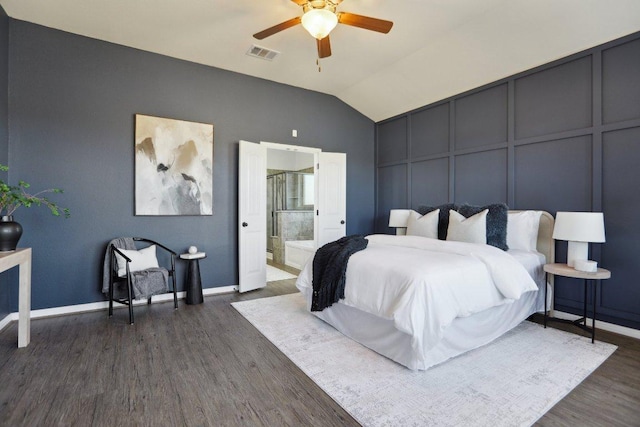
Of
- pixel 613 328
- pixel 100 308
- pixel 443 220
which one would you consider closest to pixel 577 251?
pixel 613 328

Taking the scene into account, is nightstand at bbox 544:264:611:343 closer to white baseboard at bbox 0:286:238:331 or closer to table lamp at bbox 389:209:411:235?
table lamp at bbox 389:209:411:235

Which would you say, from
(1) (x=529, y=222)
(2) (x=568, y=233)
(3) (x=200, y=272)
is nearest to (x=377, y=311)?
(2) (x=568, y=233)

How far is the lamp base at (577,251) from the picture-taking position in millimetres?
2988

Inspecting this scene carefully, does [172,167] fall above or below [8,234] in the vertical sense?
above

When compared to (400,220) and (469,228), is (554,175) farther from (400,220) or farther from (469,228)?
(400,220)

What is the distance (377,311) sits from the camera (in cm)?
251

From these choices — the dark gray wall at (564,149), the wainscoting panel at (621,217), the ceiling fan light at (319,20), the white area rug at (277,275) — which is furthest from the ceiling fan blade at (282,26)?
the white area rug at (277,275)

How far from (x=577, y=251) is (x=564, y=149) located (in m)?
1.16

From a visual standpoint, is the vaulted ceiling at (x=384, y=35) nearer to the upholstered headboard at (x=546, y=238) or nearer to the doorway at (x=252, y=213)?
the doorway at (x=252, y=213)

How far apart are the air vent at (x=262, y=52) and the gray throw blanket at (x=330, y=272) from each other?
2.60 metres

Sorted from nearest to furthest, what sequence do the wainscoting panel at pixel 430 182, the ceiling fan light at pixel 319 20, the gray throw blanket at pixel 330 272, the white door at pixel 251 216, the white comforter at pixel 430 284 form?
the white comforter at pixel 430 284 < the ceiling fan light at pixel 319 20 < the gray throw blanket at pixel 330 272 < the white door at pixel 251 216 < the wainscoting panel at pixel 430 182

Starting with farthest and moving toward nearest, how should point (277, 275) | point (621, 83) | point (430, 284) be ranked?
point (277, 275) < point (621, 83) < point (430, 284)

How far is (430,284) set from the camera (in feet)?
7.48

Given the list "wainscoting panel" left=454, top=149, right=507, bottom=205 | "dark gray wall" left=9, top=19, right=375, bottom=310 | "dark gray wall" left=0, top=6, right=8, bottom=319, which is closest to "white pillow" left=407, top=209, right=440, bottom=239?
"wainscoting panel" left=454, top=149, right=507, bottom=205
